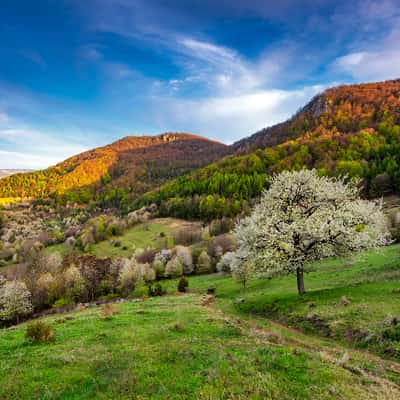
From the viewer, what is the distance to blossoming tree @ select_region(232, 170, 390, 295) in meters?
24.2

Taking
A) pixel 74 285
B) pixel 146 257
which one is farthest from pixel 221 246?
pixel 74 285

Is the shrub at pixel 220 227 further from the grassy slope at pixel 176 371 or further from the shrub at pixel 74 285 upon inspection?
the grassy slope at pixel 176 371

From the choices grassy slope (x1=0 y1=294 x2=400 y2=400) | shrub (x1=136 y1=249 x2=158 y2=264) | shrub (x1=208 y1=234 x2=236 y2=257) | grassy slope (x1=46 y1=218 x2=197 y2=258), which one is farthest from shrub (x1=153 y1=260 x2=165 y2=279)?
grassy slope (x1=0 y1=294 x2=400 y2=400)

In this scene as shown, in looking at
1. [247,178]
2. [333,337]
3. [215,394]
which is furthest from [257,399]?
[247,178]

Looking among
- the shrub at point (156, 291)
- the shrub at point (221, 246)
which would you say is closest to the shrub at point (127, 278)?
the shrub at point (156, 291)

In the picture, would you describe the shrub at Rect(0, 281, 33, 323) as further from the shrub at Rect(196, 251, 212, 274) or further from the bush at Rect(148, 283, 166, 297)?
the shrub at Rect(196, 251, 212, 274)

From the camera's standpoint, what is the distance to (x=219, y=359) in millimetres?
10844

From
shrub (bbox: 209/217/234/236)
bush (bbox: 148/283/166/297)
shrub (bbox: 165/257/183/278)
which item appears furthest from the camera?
shrub (bbox: 209/217/234/236)

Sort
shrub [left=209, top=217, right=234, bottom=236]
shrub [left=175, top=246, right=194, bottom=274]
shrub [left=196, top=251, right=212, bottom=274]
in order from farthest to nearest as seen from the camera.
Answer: shrub [left=209, top=217, right=234, bottom=236] < shrub [left=175, top=246, right=194, bottom=274] < shrub [left=196, top=251, right=212, bottom=274]

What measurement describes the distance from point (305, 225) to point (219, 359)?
16.8 meters

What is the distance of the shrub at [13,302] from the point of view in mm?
53531

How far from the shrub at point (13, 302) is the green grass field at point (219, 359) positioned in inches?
1765

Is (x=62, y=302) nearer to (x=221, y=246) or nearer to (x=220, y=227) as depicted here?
(x=221, y=246)

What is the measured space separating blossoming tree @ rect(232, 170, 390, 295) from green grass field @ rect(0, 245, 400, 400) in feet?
15.6
